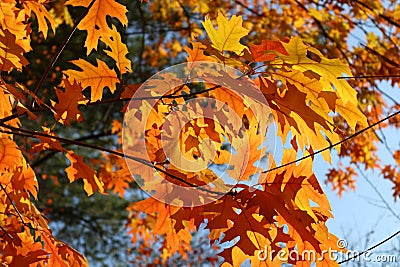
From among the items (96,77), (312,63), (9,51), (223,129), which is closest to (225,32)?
(312,63)

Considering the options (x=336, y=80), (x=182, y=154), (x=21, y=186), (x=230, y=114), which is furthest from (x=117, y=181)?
(x=336, y=80)

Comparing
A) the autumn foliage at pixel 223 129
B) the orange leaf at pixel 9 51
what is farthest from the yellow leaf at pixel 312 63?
the orange leaf at pixel 9 51

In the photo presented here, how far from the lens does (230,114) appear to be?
4.03 feet

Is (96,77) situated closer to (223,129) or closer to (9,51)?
(9,51)

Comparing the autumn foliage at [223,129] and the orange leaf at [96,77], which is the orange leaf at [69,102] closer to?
the autumn foliage at [223,129]

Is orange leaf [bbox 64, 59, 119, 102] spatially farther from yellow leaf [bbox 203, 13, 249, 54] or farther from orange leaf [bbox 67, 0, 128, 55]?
yellow leaf [bbox 203, 13, 249, 54]

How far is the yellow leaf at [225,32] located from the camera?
3.53 feet

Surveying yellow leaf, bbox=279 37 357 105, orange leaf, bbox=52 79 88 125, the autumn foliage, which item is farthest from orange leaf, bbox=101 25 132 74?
yellow leaf, bbox=279 37 357 105

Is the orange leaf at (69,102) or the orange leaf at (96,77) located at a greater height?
the orange leaf at (96,77)

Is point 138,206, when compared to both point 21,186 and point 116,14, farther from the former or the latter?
point 116,14

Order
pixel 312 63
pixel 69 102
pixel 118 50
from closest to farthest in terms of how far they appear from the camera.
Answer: pixel 312 63
pixel 69 102
pixel 118 50

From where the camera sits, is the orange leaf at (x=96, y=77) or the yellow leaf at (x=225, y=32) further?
the orange leaf at (x=96, y=77)

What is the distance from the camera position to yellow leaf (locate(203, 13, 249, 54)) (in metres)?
1.08

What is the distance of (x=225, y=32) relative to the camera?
1086mm
